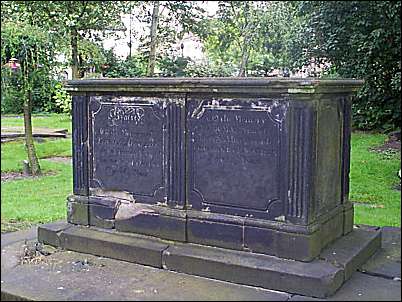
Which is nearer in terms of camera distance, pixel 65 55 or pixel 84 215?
pixel 84 215

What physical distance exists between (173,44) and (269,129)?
51.0ft

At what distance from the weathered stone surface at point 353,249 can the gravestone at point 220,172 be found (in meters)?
0.02

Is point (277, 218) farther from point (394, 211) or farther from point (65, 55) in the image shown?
point (65, 55)

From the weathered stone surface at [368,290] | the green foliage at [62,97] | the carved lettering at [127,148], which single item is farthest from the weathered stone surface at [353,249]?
the green foliage at [62,97]

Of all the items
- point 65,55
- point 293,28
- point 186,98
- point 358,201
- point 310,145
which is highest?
point 293,28

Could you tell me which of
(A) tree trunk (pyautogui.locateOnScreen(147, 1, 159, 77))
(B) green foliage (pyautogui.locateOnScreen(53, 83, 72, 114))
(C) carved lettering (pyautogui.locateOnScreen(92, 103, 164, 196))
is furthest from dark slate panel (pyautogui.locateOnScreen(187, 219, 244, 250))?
(A) tree trunk (pyautogui.locateOnScreen(147, 1, 159, 77))

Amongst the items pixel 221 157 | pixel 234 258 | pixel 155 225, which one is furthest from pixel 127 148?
pixel 234 258

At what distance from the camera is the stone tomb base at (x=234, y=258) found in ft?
14.3

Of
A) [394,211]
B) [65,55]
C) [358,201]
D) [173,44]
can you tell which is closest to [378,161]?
[358,201]

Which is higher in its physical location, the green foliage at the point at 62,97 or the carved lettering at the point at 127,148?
the green foliage at the point at 62,97

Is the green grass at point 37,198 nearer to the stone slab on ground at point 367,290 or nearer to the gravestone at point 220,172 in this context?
the gravestone at point 220,172

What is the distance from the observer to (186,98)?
16.6 feet

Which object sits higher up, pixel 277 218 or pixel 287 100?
pixel 287 100

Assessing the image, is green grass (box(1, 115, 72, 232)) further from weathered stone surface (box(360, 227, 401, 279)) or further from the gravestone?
weathered stone surface (box(360, 227, 401, 279))
